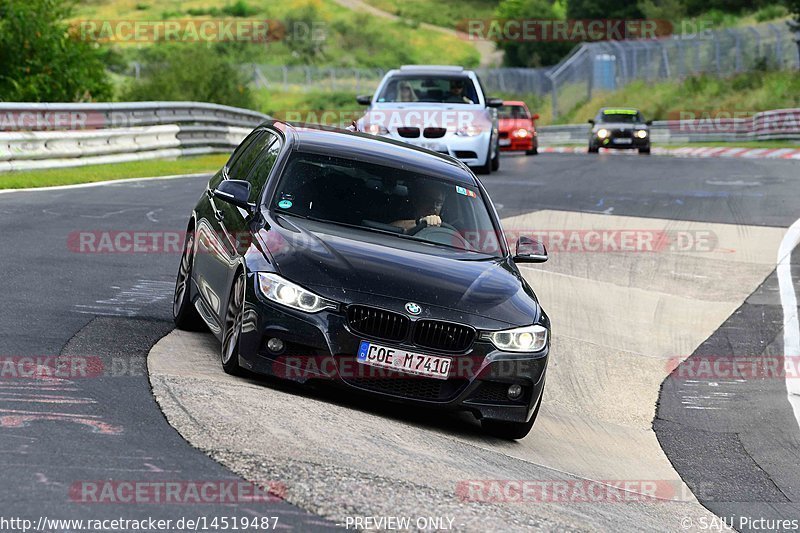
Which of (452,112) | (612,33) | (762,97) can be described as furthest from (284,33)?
(452,112)

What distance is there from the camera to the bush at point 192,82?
35.0 m

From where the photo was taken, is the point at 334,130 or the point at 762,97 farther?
the point at 762,97

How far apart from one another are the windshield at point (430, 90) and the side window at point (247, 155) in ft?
40.8

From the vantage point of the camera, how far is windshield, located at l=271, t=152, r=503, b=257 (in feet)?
27.9

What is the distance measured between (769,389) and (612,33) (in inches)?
3309

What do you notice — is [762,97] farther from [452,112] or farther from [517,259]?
[517,259]

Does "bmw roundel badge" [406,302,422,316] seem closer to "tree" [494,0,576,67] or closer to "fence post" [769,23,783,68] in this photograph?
"fence post" [769,23,783,68]

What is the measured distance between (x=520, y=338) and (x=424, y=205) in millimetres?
1491

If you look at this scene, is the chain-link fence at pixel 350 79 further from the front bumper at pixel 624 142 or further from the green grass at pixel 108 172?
the green grass at pixel 108 172

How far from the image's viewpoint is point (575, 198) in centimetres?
2081

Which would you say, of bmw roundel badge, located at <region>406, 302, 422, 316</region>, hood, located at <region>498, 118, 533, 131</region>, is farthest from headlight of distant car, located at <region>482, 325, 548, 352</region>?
hood, located at <region>498, 118, 533, 131</region>

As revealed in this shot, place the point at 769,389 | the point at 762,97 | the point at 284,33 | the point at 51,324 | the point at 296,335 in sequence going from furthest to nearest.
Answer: the point at 284,33 → the point at 762,97 → the point at 769,389 → the point at 51,324 → the point at 296,335

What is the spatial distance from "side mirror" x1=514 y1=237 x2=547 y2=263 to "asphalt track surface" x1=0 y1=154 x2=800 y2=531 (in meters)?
1.07

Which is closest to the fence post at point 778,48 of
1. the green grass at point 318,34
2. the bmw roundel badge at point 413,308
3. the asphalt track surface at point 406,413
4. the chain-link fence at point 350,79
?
the chain-link fence at point 350,79
